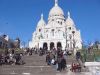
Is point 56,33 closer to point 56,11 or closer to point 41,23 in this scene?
point 56,11

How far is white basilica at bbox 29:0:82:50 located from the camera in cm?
10112

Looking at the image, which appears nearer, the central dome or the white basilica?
the white basilica

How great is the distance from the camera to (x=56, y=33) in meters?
103

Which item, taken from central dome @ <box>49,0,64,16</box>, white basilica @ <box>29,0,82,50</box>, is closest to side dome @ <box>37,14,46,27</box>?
white basilica @ <box>29,0,82,50</box>

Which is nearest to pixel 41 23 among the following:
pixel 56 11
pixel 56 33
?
pixel 56 11

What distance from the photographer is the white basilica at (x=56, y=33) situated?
101125 millimetres

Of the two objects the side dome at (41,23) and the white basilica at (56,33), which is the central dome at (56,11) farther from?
the side dome at (41,23)

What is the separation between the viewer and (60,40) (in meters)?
101

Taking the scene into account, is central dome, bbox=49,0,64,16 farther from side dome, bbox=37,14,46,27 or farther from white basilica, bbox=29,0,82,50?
side dome, bbox=37,14,46,27

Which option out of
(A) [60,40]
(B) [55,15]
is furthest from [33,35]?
(A) [60,40]

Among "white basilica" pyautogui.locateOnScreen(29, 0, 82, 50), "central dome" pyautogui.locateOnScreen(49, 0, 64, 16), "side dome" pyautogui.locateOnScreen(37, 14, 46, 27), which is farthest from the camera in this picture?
"side dome" pyautogui.locateOnScreen(37, 14, 46, 27)

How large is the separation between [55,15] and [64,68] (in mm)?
84992

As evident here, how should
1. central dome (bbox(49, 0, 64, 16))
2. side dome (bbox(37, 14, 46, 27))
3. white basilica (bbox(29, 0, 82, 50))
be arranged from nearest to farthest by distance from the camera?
white basilica (bbox(29, 0, 82, 50)) < central dome (bbox(49, 0, 64, 16)) < side dome (bbox(37, 14, 46, 27))

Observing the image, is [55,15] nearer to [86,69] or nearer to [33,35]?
[33,35]
